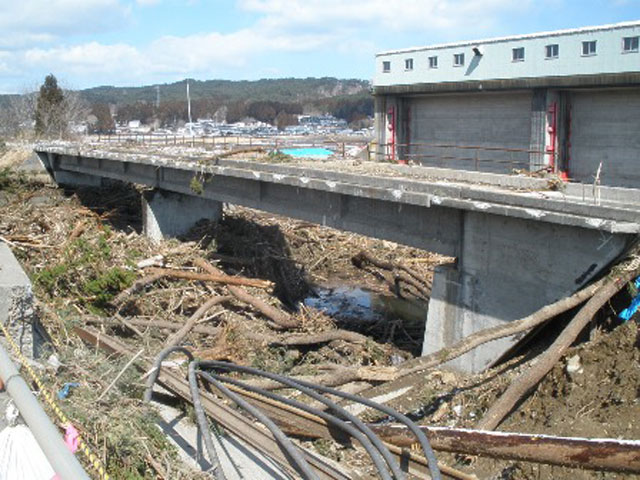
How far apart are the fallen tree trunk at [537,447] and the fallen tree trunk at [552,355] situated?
2.79 m

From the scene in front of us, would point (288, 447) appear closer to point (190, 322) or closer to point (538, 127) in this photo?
point (190, 322)

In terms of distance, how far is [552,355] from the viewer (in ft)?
26.8

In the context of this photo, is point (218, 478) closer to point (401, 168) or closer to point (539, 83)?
point (401, 168)

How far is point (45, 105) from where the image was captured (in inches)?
1940

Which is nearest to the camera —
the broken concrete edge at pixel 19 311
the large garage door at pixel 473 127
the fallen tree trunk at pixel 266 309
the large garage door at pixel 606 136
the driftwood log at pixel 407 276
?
the broken concrete edge at pixel 19 311

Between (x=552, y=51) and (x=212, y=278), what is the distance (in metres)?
17.4

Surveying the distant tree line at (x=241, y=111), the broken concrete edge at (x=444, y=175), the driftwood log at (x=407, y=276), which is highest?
the distant tree line at (x=241, y=111)

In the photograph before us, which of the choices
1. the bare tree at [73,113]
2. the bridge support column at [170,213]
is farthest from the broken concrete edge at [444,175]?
the bare tree at [73,113]

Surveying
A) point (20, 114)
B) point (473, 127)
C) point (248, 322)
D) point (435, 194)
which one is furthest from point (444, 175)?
point (20, 114)

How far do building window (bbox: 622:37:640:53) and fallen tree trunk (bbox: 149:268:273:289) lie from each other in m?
15.7

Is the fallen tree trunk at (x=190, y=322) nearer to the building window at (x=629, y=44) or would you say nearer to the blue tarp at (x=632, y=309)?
the blue tarp at (x=632, y=309)

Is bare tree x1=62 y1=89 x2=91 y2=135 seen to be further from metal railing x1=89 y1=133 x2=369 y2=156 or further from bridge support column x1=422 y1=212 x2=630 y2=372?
bridge support column x1=422 y1=212 x2=630 y2=372

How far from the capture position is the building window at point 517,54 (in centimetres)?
2731

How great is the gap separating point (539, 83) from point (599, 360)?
19481 millimetres
